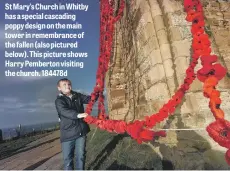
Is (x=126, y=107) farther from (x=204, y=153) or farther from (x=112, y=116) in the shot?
(x=204, y=153)

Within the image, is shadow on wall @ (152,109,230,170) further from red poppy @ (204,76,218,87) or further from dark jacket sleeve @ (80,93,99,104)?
dark jacket sleeve @ (80,93,99,104)

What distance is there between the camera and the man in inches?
142

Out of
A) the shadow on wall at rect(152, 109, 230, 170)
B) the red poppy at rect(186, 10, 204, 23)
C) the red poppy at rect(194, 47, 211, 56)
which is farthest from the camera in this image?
the shadow on wall at rect(152, 109, 230, 170)

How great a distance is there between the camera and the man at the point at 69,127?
11.8ft

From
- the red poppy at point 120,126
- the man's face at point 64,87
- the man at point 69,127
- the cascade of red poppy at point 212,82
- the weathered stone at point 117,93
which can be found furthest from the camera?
the weathered stone at point 117,93

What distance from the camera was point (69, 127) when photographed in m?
3.64

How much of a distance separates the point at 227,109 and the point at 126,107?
437 cm

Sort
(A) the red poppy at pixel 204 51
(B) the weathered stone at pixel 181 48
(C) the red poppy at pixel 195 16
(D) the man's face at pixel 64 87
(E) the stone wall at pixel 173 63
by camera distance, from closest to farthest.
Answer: (A) the red poppy at pixel 204 51
(C) the red poppy at pixel 195 16
(D) the man's face at pixel 64 87
(E) the stone wall at pixel 173 63
(B) the weathered stone at pixel 181 48

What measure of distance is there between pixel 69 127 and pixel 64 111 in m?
0.26

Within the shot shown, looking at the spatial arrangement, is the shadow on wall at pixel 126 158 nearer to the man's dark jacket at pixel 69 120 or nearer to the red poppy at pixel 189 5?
the man's dark jacket at pixel 69 120

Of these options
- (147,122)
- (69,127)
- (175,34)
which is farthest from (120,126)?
(175,34)

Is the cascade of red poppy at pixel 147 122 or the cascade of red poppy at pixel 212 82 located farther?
the cascade of red poppy at pixel 147 122

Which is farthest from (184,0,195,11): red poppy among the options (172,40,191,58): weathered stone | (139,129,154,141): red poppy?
(139,129,154,141): red poppy

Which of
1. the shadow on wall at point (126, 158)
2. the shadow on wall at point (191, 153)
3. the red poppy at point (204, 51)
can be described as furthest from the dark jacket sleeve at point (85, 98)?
the red poppy at point (204, 51)
